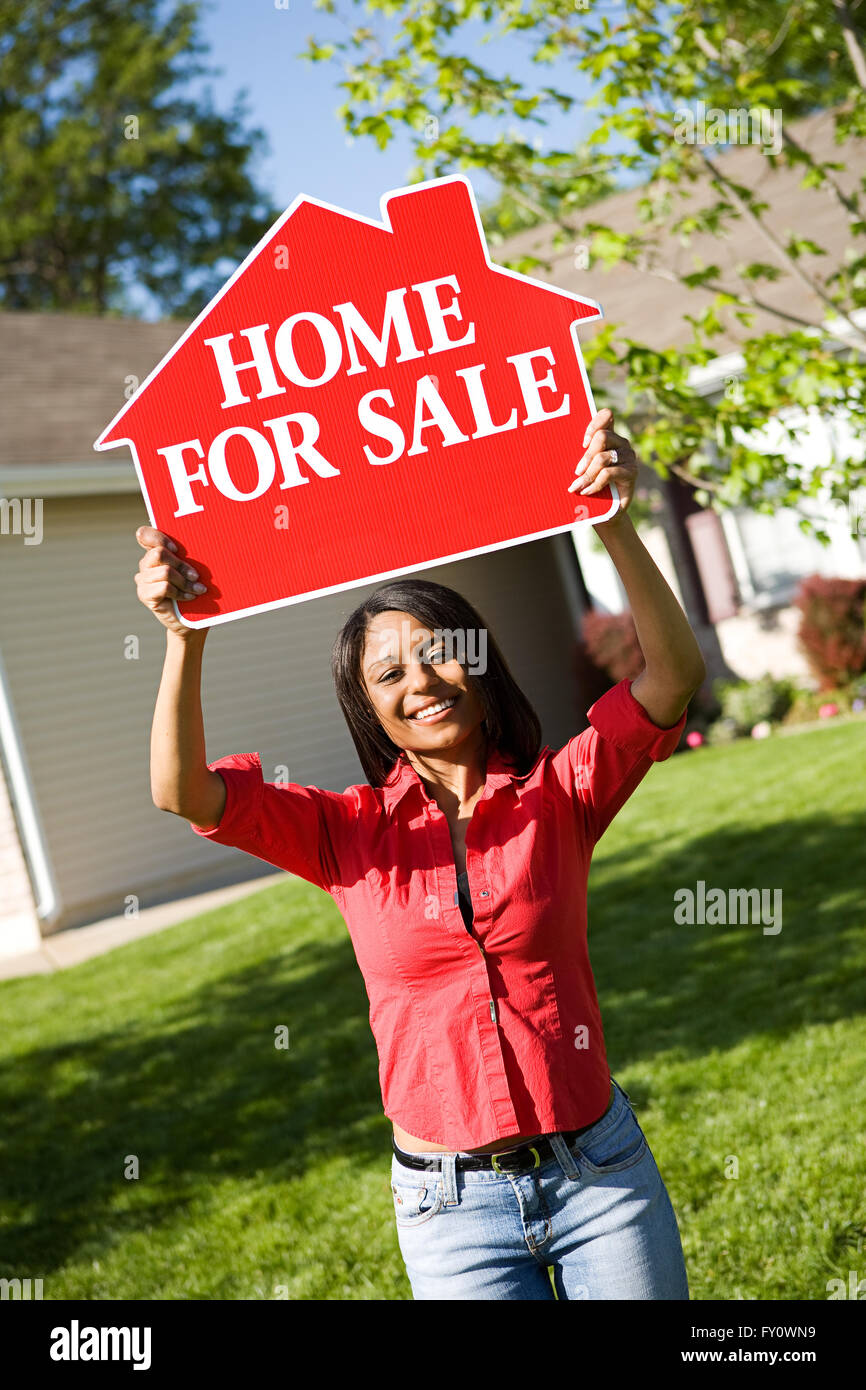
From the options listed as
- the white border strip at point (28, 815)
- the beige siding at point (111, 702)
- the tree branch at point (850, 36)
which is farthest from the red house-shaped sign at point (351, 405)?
the beige siding at point (111, 702)

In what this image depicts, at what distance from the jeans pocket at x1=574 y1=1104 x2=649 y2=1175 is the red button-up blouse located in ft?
0.11

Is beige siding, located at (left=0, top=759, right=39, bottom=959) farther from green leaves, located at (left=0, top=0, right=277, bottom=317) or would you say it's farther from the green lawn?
green leaves, located at (left=0, top=0, right=277, bottom=317)

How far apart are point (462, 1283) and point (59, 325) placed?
1384 centimetres

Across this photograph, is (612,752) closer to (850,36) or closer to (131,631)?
(850,36)

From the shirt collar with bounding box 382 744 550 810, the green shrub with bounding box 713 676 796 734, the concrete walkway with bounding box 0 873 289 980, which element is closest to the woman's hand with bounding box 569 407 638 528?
the shirt collar with bounding box 382 744 550 810

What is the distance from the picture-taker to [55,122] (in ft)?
101

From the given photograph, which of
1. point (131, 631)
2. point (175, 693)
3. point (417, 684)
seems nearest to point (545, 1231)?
point (417, 684)

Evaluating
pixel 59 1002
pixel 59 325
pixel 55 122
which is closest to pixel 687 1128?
pixel 59 1002

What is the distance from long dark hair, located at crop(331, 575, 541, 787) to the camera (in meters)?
2.13

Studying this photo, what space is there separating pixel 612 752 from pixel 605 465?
1.52 feet

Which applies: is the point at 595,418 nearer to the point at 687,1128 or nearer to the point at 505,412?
the point at 505,412

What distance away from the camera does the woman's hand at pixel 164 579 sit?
6.39 ft

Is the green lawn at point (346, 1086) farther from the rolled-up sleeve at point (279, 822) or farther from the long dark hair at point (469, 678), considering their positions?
the long dark hair at point (469, 678)

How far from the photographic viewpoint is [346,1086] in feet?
17.2
